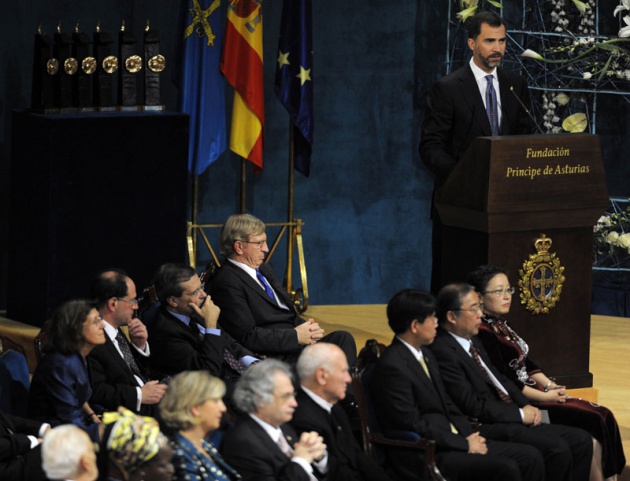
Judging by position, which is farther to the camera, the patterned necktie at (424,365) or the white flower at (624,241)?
the white flower at (624,241)

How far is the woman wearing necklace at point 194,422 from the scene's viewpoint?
4477mm

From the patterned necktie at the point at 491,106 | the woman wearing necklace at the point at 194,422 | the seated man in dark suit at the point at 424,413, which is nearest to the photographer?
the woman wearing necklace at the point at 194,422

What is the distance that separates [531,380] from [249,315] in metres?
1.33

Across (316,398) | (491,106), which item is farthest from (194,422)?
(491,106)

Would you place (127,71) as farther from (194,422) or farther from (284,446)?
(194,422)

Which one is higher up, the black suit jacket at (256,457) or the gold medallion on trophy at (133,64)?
the gold medallion on trophy at (133,64)

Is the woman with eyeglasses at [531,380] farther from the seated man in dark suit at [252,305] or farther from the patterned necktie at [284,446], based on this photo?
the patterned necktie at [284,446]

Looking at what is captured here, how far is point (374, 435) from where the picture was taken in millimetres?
5418

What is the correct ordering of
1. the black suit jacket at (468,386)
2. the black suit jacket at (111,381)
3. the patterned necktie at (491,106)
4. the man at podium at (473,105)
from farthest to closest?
the patterned necktie at (491,106) → the man at podium at (473,105) → the black suit jacket at (468,386) → the black suit jacket at (111,381)

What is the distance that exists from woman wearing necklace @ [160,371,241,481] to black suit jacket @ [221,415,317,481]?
5.7 inches

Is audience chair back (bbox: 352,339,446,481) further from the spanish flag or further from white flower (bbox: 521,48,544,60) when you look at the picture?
white flower (bbox: 521,48,544,60)

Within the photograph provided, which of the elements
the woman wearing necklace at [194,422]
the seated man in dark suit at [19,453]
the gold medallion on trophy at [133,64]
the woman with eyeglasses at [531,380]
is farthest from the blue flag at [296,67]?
the woman wearing necklace at [194,422]

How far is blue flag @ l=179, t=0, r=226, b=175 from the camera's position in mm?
8797

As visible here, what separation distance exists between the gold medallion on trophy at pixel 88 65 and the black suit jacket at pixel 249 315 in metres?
2.04
